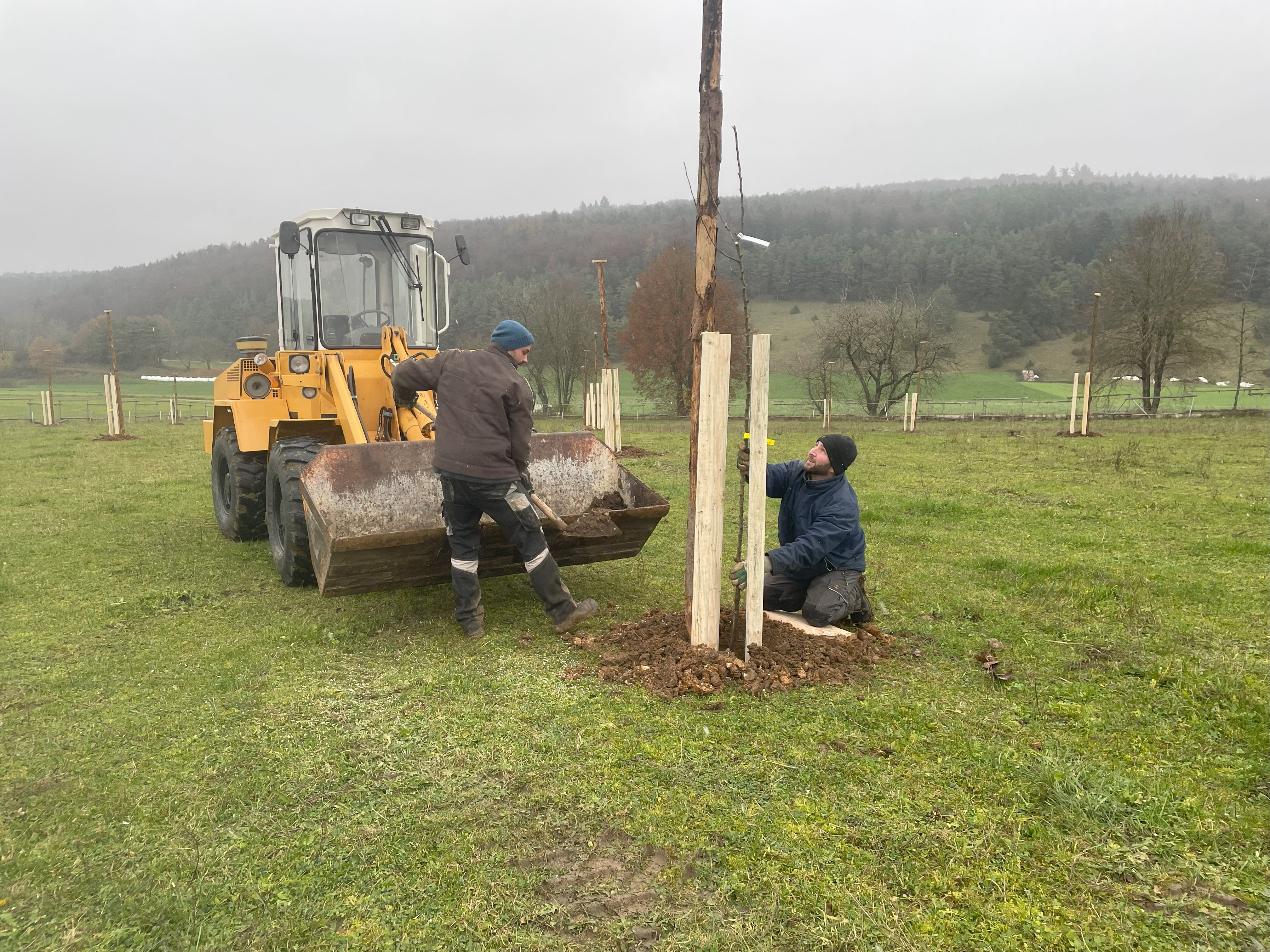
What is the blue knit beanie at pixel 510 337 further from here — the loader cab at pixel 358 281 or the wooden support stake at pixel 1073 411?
the wooden support stake at pixel 1073 411

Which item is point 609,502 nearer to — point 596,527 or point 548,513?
point 596,527

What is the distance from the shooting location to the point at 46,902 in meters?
2.54

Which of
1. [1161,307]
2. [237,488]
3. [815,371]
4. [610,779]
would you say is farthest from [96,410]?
[1161,307]

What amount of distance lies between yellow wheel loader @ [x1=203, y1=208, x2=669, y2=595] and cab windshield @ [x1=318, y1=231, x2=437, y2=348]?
11mm

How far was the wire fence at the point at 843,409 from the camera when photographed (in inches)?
1272

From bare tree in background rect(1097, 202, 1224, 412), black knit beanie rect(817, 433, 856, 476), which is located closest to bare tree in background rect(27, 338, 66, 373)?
black knit beanie rect(817, 433, 856, 476)

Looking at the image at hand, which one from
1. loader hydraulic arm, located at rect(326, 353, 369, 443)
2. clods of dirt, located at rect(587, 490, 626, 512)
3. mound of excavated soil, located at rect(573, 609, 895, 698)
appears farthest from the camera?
loader hydraulic arm, located at rect(326, 353, 369, 443)

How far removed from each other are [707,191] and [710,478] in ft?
5.10

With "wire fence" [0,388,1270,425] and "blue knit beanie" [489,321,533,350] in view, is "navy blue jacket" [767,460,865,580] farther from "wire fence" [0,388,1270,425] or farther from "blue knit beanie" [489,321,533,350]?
"wire fence" [0,388,1270,425]

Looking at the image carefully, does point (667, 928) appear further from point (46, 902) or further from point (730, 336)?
point (730, 336)

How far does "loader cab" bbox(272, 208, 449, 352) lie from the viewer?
23.1 feet

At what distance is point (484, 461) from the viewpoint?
478 cm

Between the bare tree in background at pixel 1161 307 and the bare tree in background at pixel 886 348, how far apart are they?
7455 millimetres

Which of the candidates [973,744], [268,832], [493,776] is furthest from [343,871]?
[973,744]
